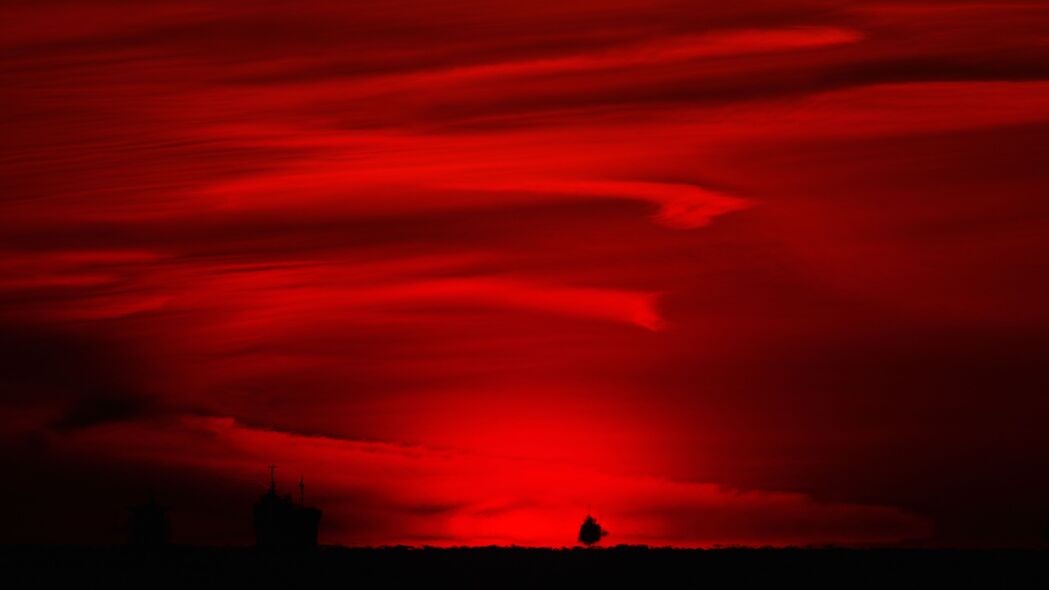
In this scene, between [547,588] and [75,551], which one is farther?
[75,551]

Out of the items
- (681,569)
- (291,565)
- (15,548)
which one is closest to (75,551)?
(15,548)

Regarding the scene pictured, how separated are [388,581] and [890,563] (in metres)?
15.1

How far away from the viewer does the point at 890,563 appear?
2643 inches

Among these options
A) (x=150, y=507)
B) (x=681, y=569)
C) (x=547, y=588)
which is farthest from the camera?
(x=150, y=507)

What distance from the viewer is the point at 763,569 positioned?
67.2 meters

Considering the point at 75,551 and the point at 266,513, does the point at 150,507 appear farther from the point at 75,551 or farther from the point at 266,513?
the point at 75,551

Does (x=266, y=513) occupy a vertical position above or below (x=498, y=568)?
above

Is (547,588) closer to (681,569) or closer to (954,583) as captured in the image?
(681,569)

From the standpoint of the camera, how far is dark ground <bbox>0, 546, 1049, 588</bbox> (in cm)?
6359

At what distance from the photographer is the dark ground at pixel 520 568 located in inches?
2504

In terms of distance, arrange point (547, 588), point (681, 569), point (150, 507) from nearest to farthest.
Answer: point (547, 588)
point (681, 569)
point (150, 507)

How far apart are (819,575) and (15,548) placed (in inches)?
951

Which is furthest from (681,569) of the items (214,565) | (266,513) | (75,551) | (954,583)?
(266,513)

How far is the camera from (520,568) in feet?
219
